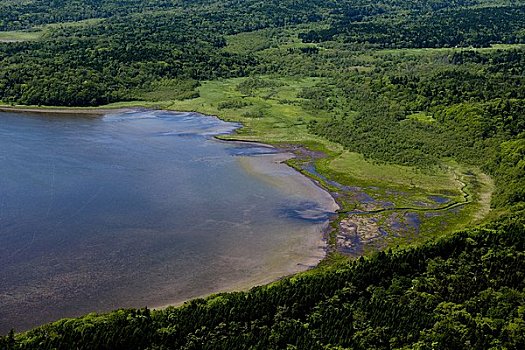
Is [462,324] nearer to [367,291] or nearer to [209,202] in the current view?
[367,291]

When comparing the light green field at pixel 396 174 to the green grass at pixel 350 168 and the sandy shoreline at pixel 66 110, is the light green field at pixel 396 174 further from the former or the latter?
the sandy shoreline at pixel 66 110

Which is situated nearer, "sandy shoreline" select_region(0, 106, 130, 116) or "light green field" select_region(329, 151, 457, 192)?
"light green field" select_region(329, 151, 457, 192)

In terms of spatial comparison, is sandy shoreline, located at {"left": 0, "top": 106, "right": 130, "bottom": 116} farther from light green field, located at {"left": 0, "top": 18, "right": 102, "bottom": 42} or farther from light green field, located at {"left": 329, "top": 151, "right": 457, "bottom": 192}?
light green field, located at {"left": 0, "top": 18, "right": 102, "bottom": 42}

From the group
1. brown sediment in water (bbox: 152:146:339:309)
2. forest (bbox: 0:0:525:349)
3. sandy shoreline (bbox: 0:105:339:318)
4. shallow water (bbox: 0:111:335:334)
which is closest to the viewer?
forest (bbox: 0:0:525:349)

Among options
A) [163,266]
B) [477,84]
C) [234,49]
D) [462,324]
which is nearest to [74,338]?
[163,266]

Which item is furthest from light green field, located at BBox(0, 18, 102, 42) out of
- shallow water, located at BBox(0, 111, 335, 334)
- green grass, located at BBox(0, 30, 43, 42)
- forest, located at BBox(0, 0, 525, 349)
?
shallow water, located at BBox(0, 111, 335, 334)

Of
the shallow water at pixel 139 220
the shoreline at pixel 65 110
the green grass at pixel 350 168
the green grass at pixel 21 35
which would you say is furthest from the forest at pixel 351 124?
the shallow water at pixel 139 220

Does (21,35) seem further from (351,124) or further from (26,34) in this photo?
(351,124)

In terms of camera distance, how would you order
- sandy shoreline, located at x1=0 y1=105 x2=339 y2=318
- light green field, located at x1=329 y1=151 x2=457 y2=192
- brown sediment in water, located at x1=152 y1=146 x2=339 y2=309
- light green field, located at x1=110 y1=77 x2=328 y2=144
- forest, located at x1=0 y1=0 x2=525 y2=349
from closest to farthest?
forest, located at x1=0 y1=0 x2=525 y2=349 < sandy shoreline, located at x1=0 y1=105 x2=339 y2=318 < brown sediment in water, located at x1=152 y1=146 x2=339 y2=309 < light green field, located at x1=329 y1=151 x2=457 y2=192 < light green field, located at x1=110 y1=77 x2=328 y2=144
